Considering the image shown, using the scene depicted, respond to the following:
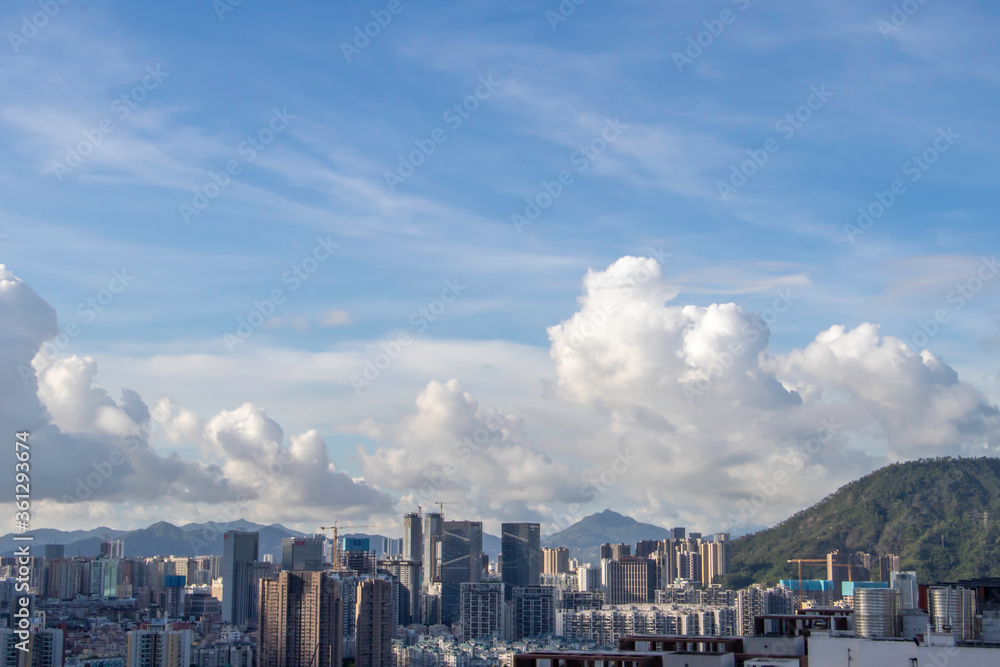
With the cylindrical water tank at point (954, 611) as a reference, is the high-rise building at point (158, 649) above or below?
below

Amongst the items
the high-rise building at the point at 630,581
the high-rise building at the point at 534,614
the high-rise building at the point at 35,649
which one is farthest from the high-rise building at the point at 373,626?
the high-rise building at the point at 630,581

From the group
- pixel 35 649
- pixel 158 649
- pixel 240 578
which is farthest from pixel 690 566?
pixel 35 649

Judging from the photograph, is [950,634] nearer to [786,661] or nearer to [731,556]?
[786,661]

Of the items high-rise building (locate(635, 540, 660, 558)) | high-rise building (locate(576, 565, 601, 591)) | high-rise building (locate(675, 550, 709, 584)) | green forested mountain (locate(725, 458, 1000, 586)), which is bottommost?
high-rise building (locate(576, 565, 601, 591))

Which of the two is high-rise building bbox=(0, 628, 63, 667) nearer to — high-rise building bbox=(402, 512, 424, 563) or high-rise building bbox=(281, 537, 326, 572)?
high-rise building bbox=(281, 537, 326, 572)

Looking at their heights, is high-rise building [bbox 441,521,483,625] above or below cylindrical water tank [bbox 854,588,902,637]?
below

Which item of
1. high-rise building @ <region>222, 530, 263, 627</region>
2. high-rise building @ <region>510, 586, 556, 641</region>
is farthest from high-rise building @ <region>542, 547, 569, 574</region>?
high-rise building @ <region>510, 586, 556, 641</region>

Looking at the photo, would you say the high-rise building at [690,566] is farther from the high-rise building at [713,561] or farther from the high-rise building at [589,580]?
the high-rise building at [589,580]
